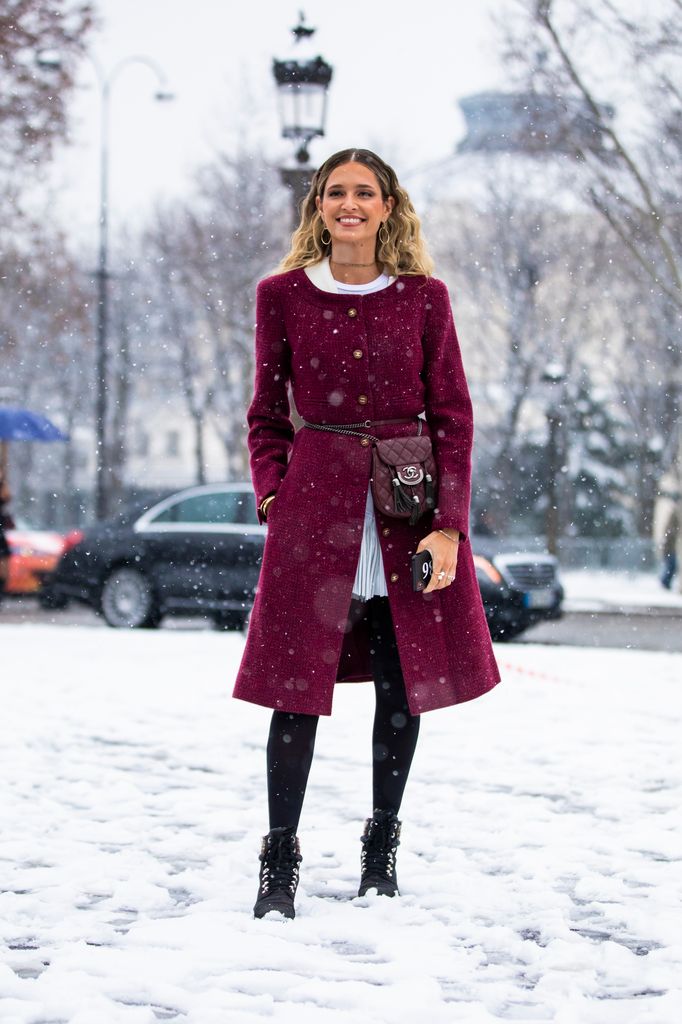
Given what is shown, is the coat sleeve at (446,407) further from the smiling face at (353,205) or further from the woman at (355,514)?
the smiling face at (353,205)

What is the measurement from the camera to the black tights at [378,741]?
344 centimetres

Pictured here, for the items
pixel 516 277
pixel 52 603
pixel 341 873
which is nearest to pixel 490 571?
pixel 52 603

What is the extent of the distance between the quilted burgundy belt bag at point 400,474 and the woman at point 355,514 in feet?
0.07

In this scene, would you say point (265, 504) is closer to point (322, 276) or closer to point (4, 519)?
point (322, 276)

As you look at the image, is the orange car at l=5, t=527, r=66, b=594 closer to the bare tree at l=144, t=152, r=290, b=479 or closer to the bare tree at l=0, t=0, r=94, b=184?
the bare tree at l=0, t=0, r=94, b=184

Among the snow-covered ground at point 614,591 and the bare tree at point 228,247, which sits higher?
the bare tree at point 228,247

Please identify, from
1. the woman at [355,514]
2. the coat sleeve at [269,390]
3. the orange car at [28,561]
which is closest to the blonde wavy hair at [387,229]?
the woman at [355,514]

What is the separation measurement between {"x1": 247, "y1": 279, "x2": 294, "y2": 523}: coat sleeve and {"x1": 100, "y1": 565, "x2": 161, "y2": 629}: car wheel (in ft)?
32.1

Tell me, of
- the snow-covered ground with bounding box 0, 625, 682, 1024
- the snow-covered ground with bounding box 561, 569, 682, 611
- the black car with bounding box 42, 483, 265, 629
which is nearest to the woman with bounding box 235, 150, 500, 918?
the snow-covered ground with bounding box 0, 625, 682, 1024

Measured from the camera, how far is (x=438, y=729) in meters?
6.62

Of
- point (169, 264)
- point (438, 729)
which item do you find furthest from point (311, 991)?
point (169, 264)

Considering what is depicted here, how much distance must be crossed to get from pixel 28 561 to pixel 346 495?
14.8 m

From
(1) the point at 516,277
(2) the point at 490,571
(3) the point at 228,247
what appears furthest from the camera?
(3) the point at 228,247

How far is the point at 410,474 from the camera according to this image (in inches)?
134
